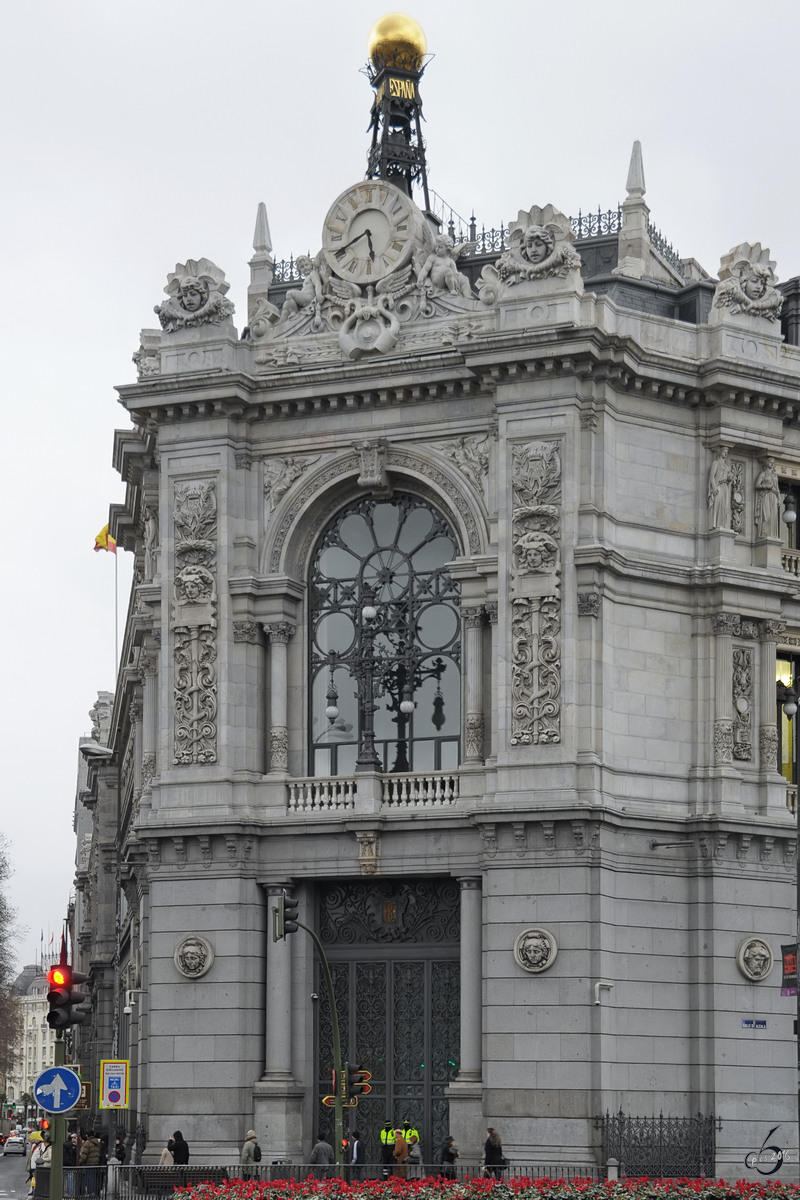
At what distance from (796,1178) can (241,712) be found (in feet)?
53.2

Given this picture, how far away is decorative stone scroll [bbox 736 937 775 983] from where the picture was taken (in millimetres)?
46500

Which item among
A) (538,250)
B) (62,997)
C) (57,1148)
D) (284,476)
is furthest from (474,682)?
(57,1148)

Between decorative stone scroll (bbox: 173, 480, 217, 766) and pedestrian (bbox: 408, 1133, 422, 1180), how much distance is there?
9756 mm

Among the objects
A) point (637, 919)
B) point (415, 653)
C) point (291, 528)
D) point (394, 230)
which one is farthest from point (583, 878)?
point (394, 230)

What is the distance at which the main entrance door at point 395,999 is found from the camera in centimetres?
4684

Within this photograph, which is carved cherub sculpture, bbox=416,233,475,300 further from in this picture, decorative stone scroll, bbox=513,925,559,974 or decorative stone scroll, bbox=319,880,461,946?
decorative stone scroll, bbox=513,925,559,974

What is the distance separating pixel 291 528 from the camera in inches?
1946

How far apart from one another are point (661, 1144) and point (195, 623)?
15774 mm

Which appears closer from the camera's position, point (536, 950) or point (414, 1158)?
point (414, 1158)

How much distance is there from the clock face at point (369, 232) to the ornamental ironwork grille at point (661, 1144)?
20.1 meters

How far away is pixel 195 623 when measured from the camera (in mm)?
48906

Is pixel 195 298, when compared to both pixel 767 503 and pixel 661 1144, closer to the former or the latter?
pixel 767 503

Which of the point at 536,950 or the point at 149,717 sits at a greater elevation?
the point at 149,717

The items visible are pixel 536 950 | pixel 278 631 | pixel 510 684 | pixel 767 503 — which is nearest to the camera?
pixel 536 950
